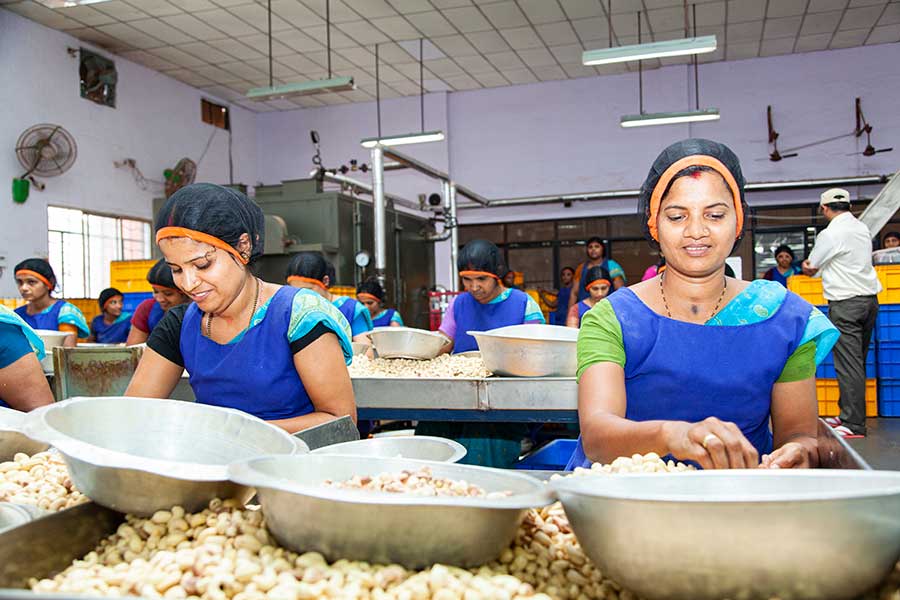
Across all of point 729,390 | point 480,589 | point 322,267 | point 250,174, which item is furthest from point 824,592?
point 250,174

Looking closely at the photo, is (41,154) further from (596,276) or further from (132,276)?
(596,276)

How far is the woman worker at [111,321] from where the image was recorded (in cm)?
564

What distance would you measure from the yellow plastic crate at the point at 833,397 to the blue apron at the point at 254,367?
4.78 m

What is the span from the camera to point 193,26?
780 centimetres

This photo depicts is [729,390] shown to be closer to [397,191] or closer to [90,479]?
[90,479]

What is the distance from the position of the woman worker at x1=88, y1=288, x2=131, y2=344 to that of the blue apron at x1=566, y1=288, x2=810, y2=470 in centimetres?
503

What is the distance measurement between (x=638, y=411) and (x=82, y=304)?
7.23m

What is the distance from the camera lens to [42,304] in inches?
195

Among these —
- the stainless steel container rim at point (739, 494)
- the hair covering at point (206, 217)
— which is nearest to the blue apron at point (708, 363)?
the stainless steel container rim at point (739, 494)

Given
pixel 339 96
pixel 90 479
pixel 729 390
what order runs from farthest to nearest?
pixel 339 96, pixel 729 390, pixel 90 479

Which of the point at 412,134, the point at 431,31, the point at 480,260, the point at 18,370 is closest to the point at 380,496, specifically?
the point at 18,370

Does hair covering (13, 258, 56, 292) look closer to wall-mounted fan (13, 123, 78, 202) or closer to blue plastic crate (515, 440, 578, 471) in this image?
wall-mounted fan (13, 123, 78, 202)

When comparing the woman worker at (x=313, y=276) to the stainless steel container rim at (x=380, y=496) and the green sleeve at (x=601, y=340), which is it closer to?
the green sleeve at (x=601, y=340)

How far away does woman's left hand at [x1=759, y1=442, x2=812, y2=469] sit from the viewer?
1126 millimetres
